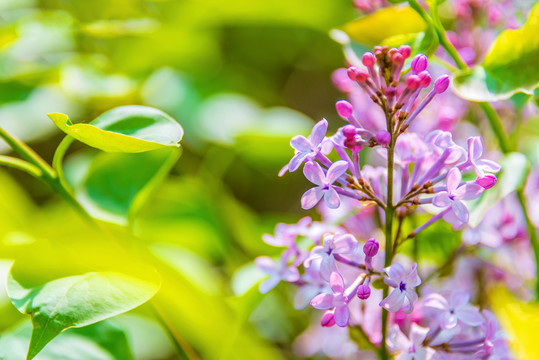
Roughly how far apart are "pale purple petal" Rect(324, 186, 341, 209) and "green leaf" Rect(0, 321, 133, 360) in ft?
1.10

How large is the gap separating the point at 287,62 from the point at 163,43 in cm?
53

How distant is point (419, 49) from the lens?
0.58 metres

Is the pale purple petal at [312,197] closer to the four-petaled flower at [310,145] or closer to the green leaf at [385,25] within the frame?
the four-petaled flower at [310,145]

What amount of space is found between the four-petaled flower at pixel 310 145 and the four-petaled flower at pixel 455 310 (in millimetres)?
187

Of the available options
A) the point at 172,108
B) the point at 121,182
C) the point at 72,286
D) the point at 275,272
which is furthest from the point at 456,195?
the point at 172,108

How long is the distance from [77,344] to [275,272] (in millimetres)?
244

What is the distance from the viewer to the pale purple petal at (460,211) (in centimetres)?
48

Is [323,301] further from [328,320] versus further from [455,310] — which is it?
[455,310]

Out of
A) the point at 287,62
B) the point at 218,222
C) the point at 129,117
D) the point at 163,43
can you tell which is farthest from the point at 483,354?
the point at 287,62

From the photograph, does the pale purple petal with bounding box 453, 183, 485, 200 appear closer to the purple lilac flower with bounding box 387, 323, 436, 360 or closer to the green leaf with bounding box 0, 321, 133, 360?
the purple lilac flower with bounding box 387, 323, 436, 360

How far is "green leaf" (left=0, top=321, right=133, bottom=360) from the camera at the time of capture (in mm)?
600

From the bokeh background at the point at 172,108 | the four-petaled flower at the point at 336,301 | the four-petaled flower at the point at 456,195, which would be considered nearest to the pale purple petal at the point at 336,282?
the four-petaled flower at the point at 336,301

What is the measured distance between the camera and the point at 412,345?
53 centimetres

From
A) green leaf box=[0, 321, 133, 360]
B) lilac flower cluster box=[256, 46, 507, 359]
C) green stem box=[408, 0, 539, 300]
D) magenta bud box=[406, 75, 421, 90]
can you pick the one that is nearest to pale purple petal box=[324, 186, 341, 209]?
lilac flower cluster box=[256, 46, 507, 359]
